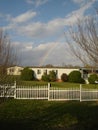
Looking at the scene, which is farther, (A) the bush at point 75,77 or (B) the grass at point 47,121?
(A) the bush at point 75,77

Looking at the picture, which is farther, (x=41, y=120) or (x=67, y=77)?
(x=67, y=77)

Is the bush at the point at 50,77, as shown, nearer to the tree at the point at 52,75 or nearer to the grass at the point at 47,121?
the tree at the point at 52,75

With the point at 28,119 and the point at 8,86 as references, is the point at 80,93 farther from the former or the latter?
the point at 8,86

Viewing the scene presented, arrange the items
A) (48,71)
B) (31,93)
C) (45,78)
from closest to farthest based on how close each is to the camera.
Result: (31,93)
(45,78)
(48,71)

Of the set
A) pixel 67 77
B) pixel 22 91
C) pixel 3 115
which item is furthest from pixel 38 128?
pixel 67 77

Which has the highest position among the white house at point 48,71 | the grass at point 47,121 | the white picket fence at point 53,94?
the white house at point 48,71

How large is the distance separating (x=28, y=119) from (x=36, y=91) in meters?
8.74

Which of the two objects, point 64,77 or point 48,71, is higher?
point 48,71

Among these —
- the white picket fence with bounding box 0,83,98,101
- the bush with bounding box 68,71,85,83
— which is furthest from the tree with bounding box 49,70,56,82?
the white picket fence with bounding box 0,83,98,101

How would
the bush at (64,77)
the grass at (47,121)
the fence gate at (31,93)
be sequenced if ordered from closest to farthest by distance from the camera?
1. the grass at (47,121)
2. the fence gate at (31,93)
3. the bush at (64,77)

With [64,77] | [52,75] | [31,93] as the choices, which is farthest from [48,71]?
[31,93]

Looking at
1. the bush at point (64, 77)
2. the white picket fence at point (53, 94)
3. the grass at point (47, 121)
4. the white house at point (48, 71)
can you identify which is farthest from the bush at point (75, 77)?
the grass at point (47, 121)

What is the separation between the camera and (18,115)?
1324 cm

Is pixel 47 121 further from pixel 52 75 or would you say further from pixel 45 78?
pixel 52 75
